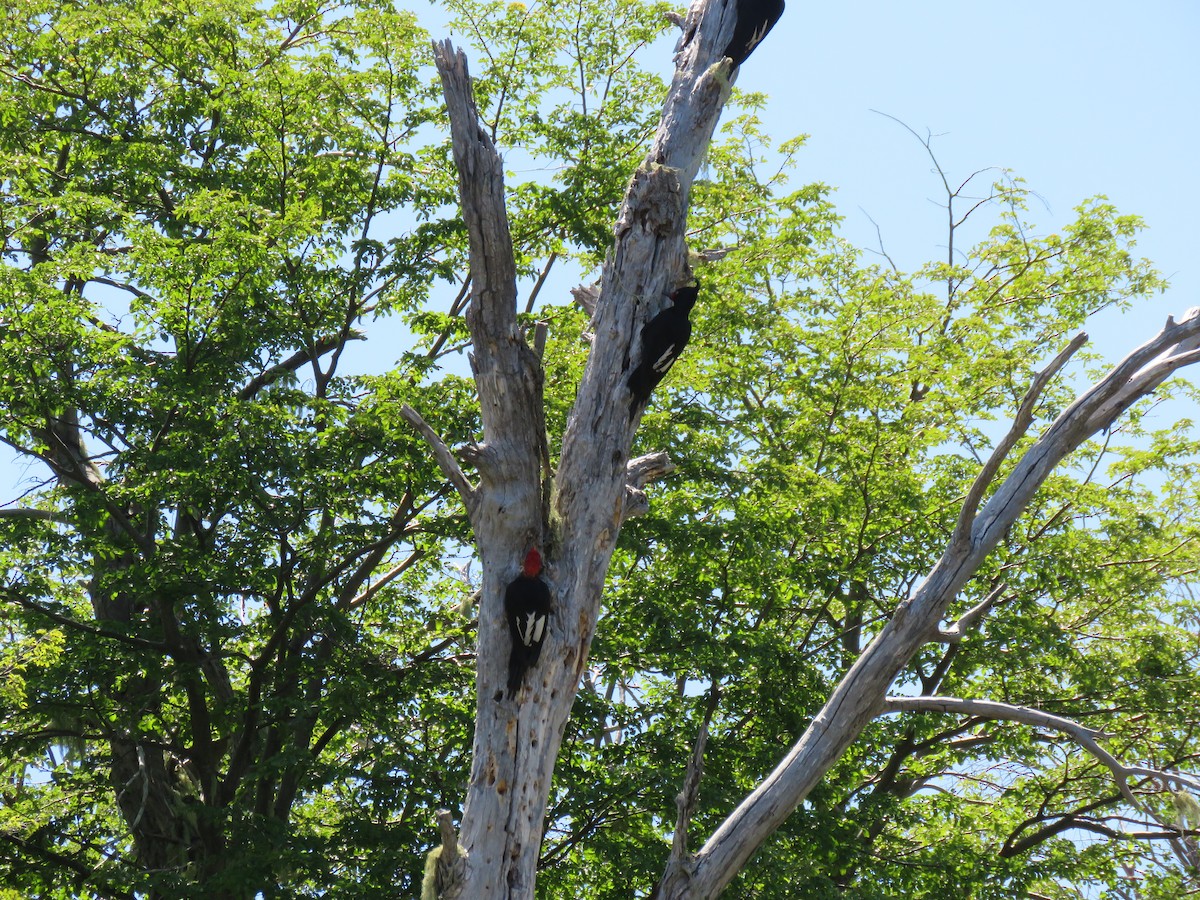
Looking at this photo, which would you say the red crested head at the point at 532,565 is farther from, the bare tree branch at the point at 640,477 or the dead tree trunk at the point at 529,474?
the bare tree branch at the point at 640,477

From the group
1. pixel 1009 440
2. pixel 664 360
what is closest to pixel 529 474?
pixel 664 360

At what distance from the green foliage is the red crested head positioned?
161 inches


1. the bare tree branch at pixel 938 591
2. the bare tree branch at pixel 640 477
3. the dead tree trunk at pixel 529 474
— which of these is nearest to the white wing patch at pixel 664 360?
the dead tree trunk at pixel 529 474

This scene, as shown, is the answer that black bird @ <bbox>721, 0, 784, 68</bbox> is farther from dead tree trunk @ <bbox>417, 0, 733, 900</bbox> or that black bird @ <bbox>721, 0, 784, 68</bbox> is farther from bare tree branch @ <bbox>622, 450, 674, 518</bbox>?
bare tree branch @ <bbox>622, 450, 674, 518</bbox>

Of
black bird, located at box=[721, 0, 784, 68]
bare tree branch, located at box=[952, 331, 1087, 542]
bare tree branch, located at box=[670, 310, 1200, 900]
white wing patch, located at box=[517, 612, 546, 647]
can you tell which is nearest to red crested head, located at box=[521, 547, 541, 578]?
white wing patch, located at box=[517, 612, 546, 647]

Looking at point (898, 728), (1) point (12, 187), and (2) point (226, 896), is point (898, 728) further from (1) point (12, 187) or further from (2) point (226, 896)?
(1) point (12, 187)

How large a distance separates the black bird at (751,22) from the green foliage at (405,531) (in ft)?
14.1

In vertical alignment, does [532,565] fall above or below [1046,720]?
above

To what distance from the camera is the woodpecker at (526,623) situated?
468 centimetres

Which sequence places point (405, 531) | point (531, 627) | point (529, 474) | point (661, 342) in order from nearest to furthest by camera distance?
point (531, 627)
point (529, 474)
point (661, 342)
point (405, 531)

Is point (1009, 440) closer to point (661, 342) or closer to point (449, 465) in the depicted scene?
point (661, 342)

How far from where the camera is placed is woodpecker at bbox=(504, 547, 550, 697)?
4.68 m

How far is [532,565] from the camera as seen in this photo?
15.7ft

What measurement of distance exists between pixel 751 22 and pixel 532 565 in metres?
2.85
